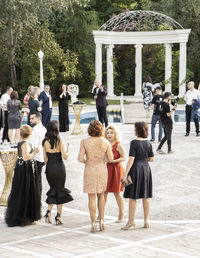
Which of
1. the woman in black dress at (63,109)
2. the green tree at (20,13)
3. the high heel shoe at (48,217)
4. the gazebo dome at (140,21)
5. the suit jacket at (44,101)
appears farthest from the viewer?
the gazebo dome at (140,21)

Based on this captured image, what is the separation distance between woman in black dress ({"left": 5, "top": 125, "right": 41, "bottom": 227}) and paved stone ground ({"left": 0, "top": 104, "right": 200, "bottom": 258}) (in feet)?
0.48

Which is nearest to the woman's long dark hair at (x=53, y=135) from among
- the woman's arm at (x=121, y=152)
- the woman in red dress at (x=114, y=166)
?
the woman in red dress at (x=114, y=166)

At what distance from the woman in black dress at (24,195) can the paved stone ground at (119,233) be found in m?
0.15

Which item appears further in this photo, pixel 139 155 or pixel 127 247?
pixel 139 155

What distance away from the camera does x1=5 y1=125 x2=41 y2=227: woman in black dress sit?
8.05m

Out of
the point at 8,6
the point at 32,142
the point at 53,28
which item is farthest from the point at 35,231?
the point at 53,28

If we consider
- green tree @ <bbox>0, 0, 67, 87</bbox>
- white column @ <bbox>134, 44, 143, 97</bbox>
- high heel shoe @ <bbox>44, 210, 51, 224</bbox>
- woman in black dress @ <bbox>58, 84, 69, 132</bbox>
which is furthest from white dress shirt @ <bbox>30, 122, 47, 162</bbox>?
white column @ <bbox>134, 44, 143, 97</bbox>

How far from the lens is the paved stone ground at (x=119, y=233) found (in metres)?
6.70

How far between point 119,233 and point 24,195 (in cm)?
159

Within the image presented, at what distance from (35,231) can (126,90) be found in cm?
3122

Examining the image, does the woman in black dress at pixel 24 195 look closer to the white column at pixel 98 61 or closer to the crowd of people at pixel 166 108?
the crowd of people at pixel 166 108

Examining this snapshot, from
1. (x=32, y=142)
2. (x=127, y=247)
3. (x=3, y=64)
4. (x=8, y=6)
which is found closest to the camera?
(x=127, y=247)

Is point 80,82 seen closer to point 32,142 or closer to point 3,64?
point 3,64

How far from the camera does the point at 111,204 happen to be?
9375 mm
